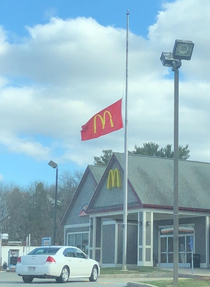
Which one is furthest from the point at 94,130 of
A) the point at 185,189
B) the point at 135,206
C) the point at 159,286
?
the point at 159,286

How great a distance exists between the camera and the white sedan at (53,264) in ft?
65.6

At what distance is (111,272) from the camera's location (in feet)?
88.6

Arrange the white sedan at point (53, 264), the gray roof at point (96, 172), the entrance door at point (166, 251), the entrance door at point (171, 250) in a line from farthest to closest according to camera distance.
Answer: the gray roof at point (96, 172) → the entrance door at point (166, 251) → the entrance door at point (171, 250) → the white sedan at point (53, 264)

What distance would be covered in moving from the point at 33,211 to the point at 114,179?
48.3m

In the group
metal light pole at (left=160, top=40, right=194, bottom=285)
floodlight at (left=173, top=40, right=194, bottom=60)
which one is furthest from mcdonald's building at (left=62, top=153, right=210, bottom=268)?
floodlight at (left=173, top=40, right=194, bottom=60)

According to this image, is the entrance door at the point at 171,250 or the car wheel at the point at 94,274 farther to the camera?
the entrance door at the point at 171,250

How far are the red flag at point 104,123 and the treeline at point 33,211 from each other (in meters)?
47.9

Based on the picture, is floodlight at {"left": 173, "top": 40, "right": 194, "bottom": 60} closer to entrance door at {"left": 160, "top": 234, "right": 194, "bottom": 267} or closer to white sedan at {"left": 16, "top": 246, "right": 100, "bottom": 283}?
white sedan at {"left": 16, "top": 246, "right": 100, "bottom": 283}

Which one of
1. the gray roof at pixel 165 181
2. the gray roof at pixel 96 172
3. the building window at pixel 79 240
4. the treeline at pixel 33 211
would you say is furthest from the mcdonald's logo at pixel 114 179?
the treeline at pixel 33 211

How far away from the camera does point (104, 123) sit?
1213 inches

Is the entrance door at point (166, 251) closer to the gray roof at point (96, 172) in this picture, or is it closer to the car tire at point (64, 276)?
the gray roof at point (96, 172)

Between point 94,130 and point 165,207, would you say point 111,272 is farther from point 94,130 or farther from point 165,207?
point 94,130

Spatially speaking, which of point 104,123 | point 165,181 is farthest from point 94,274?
point 165,181

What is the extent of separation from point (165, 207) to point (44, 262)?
13049 millimetres
